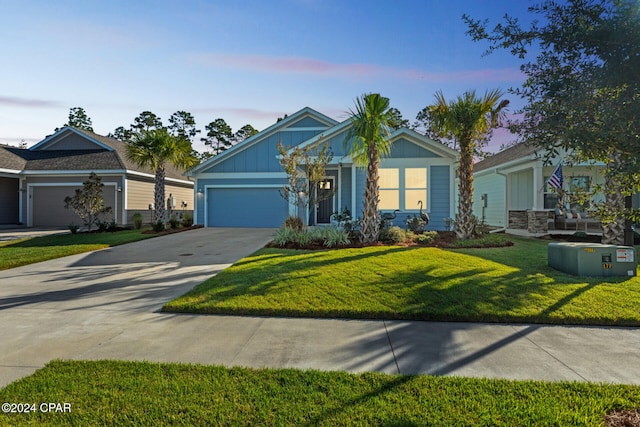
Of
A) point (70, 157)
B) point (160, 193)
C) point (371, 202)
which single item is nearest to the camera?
point (371, 202)

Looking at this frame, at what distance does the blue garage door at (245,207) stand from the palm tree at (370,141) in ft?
24.4

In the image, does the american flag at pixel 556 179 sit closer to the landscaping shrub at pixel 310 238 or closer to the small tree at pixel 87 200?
the landscaping shrub at pixel 310 238

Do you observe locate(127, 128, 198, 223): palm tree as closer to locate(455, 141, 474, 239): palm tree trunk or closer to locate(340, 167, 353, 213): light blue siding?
locate(340, 167, 353, 213): light blue siding

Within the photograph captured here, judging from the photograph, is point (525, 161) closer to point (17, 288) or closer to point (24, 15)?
point (17, 288)

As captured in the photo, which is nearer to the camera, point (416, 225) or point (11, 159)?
point (416, 225)

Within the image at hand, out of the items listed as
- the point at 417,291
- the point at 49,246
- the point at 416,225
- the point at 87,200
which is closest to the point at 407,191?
the point at 416,225

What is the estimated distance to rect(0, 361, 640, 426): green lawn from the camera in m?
2.40

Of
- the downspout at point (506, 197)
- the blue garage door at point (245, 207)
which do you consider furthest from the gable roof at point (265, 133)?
the downspout at point (506, 197)

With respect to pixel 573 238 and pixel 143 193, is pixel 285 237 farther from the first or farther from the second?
pixel 143 193

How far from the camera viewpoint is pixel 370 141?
10.3 metres

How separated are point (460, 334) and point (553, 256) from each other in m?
4.81

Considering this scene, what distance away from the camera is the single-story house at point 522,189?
44.5 ft

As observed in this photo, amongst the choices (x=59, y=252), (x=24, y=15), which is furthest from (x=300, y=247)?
(x=24, y=15)

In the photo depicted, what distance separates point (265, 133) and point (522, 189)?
44.3ft
